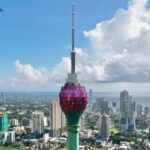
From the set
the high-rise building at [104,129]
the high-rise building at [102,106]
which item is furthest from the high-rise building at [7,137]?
the high-rise building at [102,106]

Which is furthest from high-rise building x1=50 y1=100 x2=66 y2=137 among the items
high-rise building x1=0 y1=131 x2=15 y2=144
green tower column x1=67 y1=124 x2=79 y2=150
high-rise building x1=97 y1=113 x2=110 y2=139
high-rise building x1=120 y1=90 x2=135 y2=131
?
green tower column x1=67 y1=124 x2=79 y2=150

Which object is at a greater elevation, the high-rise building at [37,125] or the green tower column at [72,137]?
the green tower column at [72,137]

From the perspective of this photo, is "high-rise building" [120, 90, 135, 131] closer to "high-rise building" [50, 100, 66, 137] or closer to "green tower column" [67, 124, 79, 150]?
"high-rise building" [50, 100, 66, 137]

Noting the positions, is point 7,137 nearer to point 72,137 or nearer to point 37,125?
point 37,125

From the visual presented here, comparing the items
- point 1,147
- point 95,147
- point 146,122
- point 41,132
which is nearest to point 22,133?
point 41,132

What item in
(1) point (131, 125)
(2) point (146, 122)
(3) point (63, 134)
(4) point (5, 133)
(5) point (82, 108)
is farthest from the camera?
(2) point (146, 122)

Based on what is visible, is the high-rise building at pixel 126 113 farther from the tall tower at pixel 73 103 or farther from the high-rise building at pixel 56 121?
the tall tower at pixel 73 103

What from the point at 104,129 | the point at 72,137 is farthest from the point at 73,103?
the point at 104,129

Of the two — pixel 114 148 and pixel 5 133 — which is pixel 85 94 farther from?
pixel 5 133
